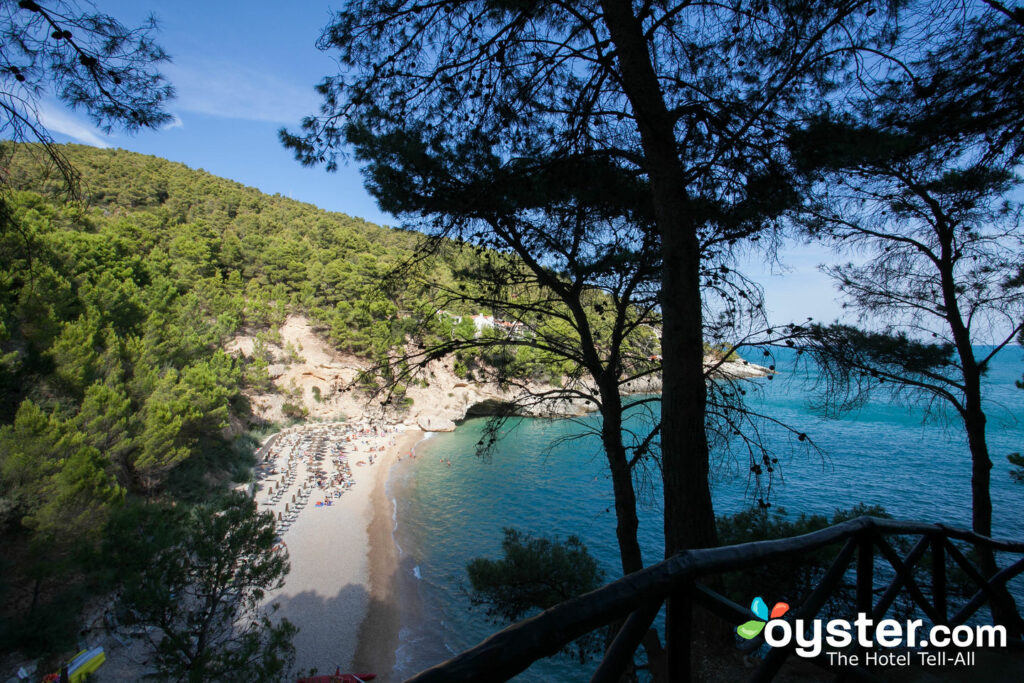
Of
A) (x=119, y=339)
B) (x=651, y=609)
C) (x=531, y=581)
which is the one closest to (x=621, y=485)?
(x=531, y=581)

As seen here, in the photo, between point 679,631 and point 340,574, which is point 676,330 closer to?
point 679,631

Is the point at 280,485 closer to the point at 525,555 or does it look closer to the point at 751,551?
the point at 525,555

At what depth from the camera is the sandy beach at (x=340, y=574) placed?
9789 mm

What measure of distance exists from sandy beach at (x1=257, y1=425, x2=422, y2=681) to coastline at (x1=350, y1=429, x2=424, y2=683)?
0.07 ft

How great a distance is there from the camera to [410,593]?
1212 centimetres

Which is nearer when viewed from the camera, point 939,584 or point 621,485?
point 939,584

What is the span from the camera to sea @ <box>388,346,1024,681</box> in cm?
1075

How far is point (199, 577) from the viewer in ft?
26.4

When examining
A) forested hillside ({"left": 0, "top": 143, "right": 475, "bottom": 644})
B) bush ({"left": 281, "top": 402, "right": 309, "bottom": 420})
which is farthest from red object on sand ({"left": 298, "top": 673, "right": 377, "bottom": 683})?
bush ({"left": 281, "top": 402, "right": 309, "bottom": 420})

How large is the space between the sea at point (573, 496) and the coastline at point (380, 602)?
0.89 feet

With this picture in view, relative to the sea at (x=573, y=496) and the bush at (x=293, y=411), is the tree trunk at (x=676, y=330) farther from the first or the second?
the bush at (x=293, y=411)

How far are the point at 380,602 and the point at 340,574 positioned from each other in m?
1.90

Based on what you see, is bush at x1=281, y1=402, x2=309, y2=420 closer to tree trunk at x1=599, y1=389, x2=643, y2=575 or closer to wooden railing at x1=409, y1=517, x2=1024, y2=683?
tree trunk at x1=599, y1=389, x2=643, y2=575

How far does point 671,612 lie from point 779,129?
276 cm
